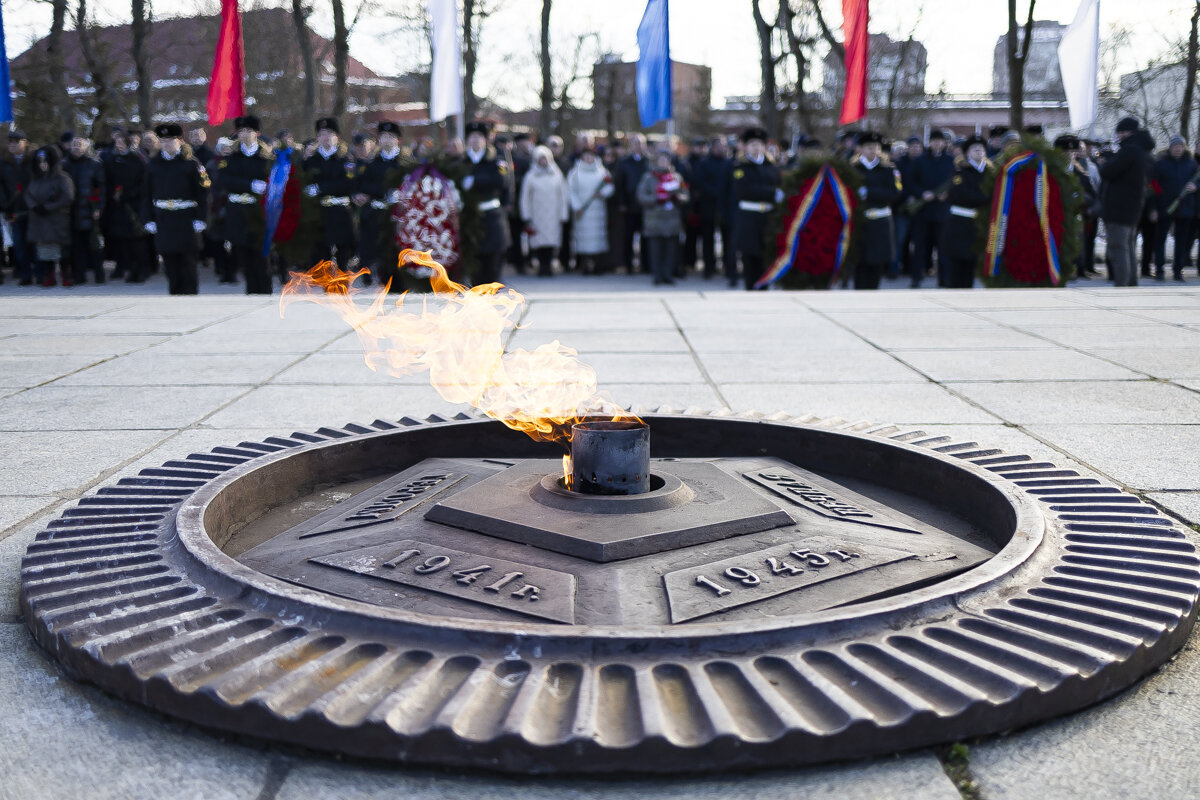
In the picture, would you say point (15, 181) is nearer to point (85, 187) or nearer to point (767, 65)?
point (85, 187)

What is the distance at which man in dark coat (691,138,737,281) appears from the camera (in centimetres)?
1386

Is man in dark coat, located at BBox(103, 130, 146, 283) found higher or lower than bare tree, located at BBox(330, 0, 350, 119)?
lower

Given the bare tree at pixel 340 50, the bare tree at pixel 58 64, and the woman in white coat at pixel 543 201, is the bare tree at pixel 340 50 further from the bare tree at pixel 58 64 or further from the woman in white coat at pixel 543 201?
the woman in white coat at pixel 543 201

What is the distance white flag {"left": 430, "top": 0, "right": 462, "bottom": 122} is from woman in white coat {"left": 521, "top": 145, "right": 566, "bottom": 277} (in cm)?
186

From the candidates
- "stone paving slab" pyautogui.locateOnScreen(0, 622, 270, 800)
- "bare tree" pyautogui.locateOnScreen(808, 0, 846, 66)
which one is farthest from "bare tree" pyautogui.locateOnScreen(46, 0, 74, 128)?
"stone paving slab" pyautogui.locateOnScreen(0, 622, 270, 800)

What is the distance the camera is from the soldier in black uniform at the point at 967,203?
38.9 feet

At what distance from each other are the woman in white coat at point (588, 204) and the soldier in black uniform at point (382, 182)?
2.91 metres

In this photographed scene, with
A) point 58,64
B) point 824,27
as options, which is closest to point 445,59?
point 58,64

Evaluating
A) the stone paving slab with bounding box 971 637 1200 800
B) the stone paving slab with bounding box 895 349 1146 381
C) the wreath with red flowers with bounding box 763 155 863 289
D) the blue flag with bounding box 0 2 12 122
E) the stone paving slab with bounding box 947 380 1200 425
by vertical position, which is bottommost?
the stone paving slab with bounding box 971 637 1200 800

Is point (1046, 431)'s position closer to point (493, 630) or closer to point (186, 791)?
point (493, 630)

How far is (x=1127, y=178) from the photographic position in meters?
12.0

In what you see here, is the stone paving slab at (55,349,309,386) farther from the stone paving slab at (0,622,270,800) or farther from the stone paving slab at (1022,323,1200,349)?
the stone paving slab at (1022,323,1200,349)

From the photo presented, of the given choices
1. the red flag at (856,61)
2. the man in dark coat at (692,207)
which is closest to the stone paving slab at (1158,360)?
the man in dark coat at (692,207)

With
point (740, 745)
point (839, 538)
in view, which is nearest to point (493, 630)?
point (740, 745)
